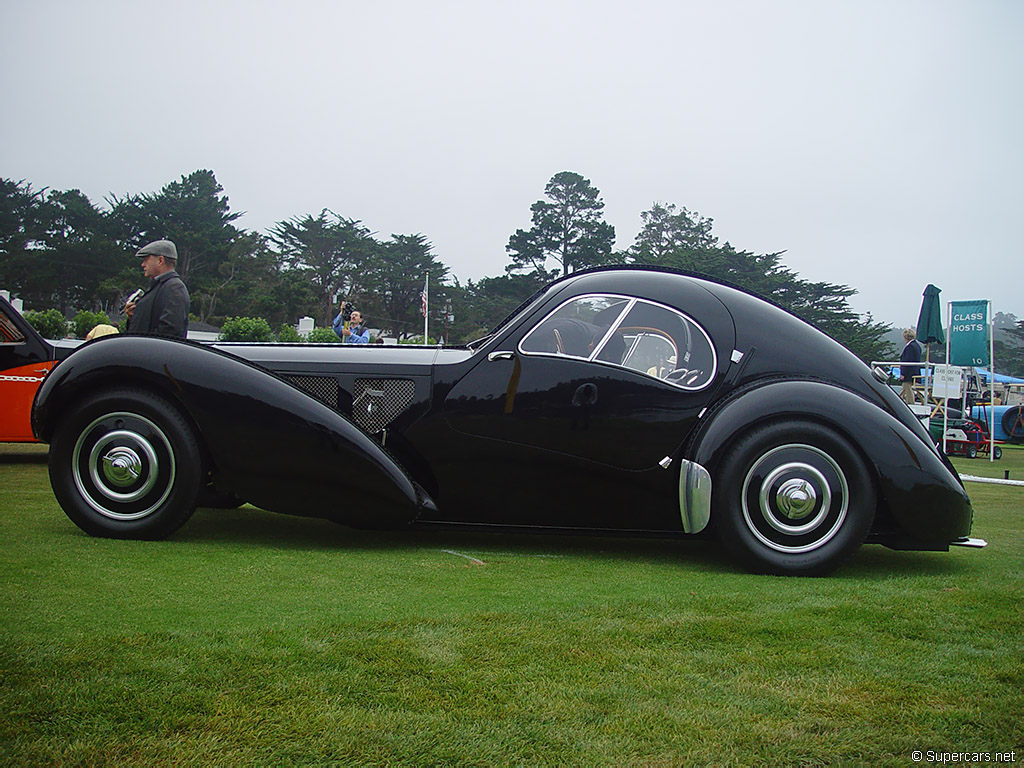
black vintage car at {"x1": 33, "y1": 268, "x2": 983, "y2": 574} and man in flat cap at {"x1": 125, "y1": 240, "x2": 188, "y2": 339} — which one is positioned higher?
man in flat cap at {"x1": 125, "y1": 240, "x2": 188, "y2": 339}

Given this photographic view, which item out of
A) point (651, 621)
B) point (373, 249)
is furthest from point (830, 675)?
point (373, 249)

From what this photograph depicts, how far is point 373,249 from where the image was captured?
237 feet

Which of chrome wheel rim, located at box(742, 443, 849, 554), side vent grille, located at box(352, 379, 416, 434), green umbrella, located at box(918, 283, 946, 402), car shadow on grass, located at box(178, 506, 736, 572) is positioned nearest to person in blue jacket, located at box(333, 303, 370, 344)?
car shadow on grass, located at box(178, 506, 736, 572)

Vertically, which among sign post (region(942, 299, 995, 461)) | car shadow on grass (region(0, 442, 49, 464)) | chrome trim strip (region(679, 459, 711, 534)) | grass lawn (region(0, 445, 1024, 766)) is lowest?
grass lawn (region(0, 445, 1024, 766))

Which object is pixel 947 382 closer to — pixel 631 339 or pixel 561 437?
pixel 631 339

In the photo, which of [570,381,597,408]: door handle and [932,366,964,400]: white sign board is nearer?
[570,381,597,408]: door handle

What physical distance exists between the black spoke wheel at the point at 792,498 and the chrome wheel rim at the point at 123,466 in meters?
2.83

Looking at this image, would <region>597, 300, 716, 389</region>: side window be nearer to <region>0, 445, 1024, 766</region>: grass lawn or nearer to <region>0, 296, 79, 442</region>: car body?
<region>0, 445, 1024, 766</region>: grass lawn

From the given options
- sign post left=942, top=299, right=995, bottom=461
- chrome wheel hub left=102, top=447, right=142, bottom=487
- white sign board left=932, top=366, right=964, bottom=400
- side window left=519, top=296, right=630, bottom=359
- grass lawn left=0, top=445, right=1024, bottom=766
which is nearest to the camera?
grass lawn left=0, top=445, right=1024, bottom=766

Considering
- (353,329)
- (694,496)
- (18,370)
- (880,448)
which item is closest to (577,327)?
(694,496)

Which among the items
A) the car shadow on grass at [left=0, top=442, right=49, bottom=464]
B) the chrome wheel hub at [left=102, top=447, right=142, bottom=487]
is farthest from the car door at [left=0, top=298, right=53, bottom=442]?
the chrome wheel hub at [left=102, top=447, right=142, bottom=487]

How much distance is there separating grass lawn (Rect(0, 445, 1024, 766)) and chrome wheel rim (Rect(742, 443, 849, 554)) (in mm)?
230

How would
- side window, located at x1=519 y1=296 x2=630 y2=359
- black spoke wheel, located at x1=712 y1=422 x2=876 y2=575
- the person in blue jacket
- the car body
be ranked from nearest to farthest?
black spoke wheel, located at x1=712 y1=422 x2=876 y2=575
side window, located at x1=519 y1=296 x2=630 y2=359
the car body
the person in blue jacket

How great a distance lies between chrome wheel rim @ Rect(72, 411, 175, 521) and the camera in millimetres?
4203
